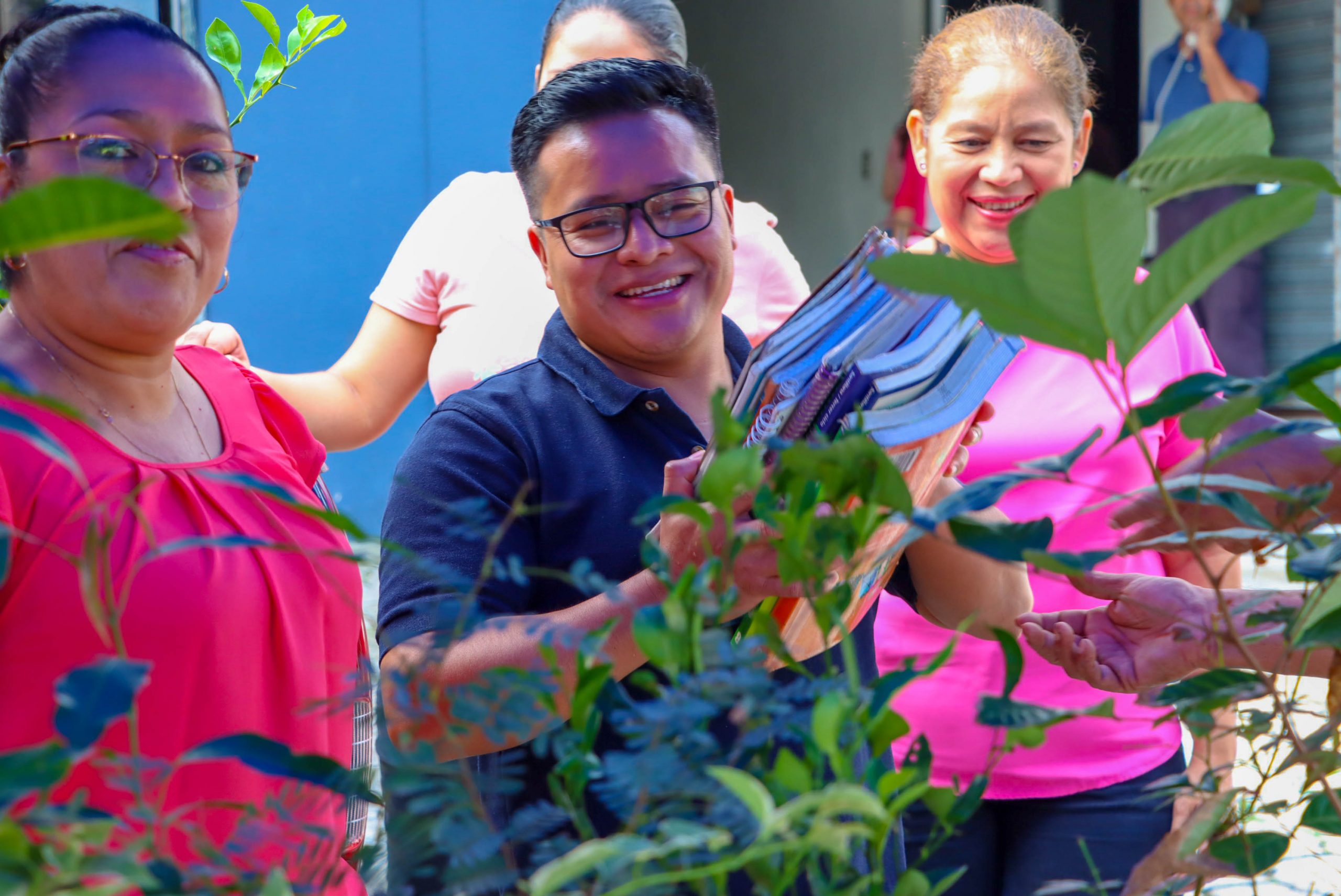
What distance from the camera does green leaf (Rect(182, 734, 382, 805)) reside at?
0.53 meters

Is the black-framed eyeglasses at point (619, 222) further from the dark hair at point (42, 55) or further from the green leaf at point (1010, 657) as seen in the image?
the green leaf at point (1010, 657)

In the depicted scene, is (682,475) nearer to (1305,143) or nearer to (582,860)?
(582,860)

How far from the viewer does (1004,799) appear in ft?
6.59

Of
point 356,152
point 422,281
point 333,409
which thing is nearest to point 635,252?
point 333,409

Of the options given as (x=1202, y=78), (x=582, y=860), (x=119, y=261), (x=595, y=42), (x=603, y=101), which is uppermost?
(x=1202, y=78)

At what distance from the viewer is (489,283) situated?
2.37 metres

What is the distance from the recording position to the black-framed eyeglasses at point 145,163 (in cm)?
Answer: 135

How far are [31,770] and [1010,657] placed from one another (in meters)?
0.45

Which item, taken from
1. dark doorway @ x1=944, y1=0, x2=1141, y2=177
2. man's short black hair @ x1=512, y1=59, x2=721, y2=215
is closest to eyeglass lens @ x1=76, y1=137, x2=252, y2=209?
man's short black hair @ x1=512, y1=59, x2=721, y2=215

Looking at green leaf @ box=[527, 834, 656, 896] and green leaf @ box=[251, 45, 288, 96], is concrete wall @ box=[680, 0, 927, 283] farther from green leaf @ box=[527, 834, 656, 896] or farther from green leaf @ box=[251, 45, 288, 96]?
green leaf @ box=[527, 834, 656, 896]

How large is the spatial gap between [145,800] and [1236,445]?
0.56 metres

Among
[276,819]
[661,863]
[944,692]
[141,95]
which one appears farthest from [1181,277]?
[944,692]

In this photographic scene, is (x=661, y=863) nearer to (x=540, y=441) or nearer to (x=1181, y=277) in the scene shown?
(x=1181, y=277)

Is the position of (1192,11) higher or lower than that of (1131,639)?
higher
